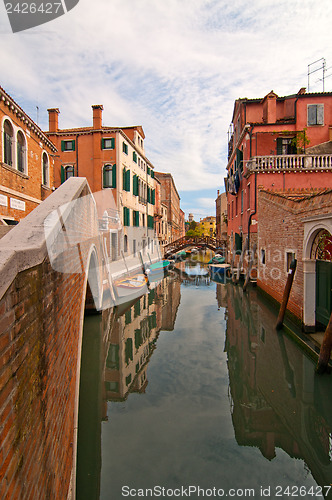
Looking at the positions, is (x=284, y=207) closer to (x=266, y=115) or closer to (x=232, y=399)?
(x=232, y=399)

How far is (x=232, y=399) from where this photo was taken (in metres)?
4.88

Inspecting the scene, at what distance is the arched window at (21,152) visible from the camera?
29.4 ft

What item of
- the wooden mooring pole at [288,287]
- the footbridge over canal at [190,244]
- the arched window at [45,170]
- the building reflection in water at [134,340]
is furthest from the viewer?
the footbridge over canal at [190,244]

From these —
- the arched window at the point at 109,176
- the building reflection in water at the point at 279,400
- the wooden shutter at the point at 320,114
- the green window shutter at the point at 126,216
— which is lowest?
the building reflection in water at the point at 279,400

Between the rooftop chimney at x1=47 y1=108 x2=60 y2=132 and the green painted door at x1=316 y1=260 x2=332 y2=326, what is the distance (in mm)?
18177

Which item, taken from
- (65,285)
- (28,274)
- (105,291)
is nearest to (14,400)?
(28,274)

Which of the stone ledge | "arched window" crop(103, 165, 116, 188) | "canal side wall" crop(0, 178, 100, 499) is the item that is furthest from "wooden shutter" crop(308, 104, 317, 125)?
"canal side wall" crop(0, 178, 100, 499)

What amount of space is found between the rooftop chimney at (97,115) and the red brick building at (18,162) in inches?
319

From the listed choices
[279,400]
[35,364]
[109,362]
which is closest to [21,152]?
[109,362]

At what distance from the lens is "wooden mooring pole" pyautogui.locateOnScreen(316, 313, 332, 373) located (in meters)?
4.71

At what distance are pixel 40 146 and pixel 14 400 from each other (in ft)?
36.0

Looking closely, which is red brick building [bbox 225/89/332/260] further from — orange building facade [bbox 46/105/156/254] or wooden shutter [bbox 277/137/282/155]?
orange building facade [bbox 46/105/156/254]

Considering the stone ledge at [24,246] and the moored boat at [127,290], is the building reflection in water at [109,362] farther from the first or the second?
the stone ledge at [24,246]

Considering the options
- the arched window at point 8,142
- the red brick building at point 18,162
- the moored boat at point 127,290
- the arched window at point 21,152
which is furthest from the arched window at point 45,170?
the moored boat at point 127,290
